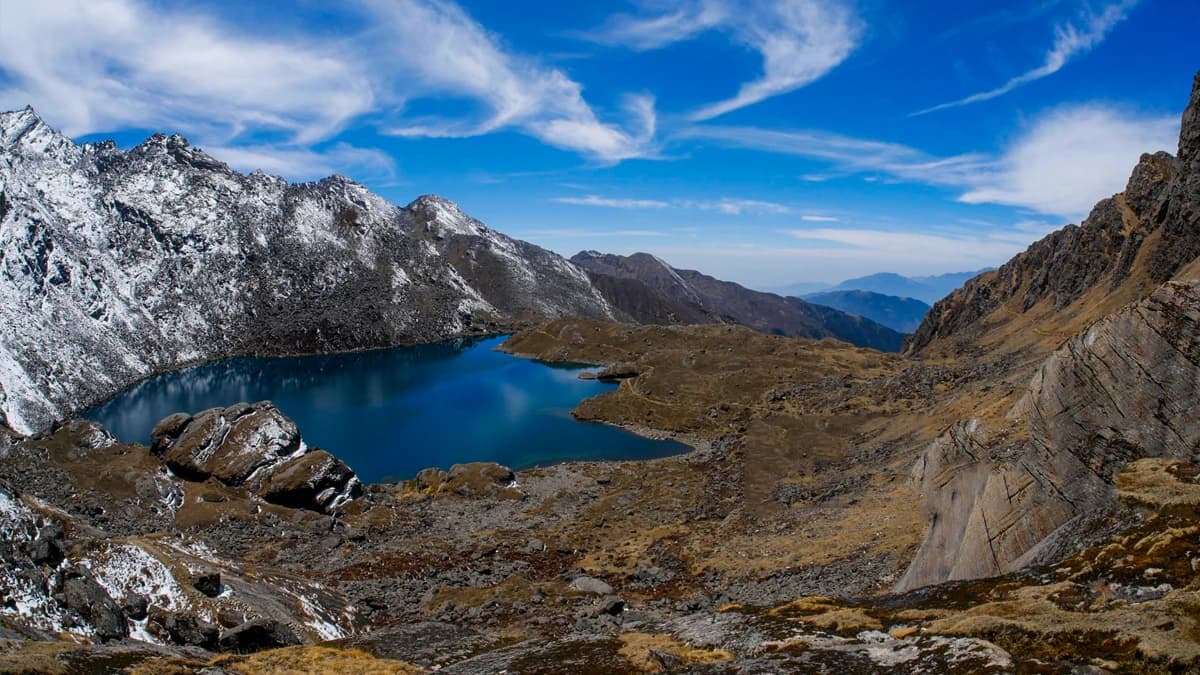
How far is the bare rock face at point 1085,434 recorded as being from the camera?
63.5ft

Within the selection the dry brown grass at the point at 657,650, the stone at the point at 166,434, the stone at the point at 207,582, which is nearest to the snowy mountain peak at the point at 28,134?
the stone at the point at 166,434

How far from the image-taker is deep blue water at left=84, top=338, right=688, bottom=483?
92.2 m

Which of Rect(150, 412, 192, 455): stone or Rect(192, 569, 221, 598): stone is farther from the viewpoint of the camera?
Rect(150, 412, 192, 455): stone

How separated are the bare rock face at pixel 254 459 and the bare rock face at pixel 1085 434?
51671mm

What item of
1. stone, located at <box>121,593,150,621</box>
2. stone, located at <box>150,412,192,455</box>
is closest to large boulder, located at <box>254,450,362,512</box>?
stone, located at <box>150,412,192,455</box>

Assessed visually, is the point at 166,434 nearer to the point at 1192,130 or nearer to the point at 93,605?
the point at 93,605

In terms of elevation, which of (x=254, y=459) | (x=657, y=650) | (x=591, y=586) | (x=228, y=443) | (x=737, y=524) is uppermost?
(x=228, y=443)

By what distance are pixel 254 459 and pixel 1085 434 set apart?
62.7 meters

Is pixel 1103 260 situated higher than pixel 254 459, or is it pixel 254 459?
pixel 1103 260

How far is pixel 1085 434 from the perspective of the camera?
21312 millimetres

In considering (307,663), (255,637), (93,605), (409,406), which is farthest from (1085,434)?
(409,406)

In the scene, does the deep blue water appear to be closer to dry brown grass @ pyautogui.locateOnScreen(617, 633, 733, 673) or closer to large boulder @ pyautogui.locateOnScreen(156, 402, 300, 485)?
large boulder @ pyautogui.locateOnScreen(156, 402, 300, 485)

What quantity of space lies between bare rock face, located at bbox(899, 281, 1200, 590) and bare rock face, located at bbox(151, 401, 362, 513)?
51.7 meters

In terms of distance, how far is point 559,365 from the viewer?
171375 mm
